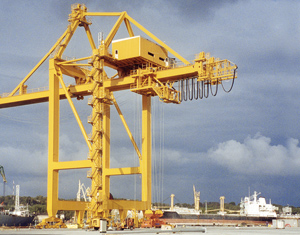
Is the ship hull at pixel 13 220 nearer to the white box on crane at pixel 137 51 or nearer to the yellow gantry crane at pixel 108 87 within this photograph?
Answer: the yellow gantry crane at pixel 108 87

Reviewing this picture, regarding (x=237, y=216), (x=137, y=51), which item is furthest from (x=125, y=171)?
(x=237, y=216)

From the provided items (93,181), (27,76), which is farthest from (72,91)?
(93,181)

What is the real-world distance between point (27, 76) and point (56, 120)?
6407mm

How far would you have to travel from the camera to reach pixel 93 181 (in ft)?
100

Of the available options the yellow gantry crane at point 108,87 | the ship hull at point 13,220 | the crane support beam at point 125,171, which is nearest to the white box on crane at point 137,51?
the yellow gantry crane at point 108,87

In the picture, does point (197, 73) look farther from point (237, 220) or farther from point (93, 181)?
point (237, 220)

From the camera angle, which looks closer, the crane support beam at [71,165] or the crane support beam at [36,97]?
the crane support beam at [71,165]

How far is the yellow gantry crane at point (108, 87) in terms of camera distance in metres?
30.3

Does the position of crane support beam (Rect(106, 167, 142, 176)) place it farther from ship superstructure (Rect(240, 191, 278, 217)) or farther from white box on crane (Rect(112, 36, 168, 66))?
ship superstructure (Rect(240, 191, 278, 217))

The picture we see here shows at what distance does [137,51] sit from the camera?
31.6m

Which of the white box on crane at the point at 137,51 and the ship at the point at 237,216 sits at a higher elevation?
the white box on crane at the point at 137,51

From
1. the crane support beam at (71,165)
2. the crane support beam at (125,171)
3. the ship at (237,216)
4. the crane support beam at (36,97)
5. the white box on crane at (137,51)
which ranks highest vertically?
the white box on crane at (137,51)

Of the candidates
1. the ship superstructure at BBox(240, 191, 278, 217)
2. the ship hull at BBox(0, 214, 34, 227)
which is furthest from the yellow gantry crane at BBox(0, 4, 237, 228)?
the ship superstructure at BBox(240, 191, 278, 217)

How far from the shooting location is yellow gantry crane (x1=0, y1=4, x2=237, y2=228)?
30266 millimetres
